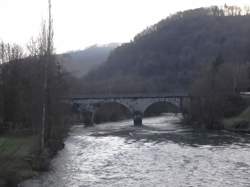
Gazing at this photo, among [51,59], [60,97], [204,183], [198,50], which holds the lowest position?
[204,183]

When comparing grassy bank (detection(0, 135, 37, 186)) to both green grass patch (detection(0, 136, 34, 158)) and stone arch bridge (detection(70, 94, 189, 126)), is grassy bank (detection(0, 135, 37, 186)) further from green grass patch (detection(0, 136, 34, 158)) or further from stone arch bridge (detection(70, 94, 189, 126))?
stone arch bridge (detection(70, 94, 189, 126))

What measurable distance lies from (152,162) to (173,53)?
125946 mm

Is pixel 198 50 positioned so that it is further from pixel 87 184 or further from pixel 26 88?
pixel 87 184

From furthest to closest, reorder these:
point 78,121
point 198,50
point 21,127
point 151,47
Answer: point 151,47
point 198,50
point 78,121
point 21,127

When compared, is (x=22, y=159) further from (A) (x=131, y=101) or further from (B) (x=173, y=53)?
(B) (x=173, y=53)

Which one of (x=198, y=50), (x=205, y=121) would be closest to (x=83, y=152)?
(x=205, y=121)

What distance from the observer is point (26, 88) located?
145 feet

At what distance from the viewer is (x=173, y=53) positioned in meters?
157

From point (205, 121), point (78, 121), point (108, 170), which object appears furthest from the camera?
point (78, 121)

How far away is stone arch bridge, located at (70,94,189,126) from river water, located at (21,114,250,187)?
89.2 feet

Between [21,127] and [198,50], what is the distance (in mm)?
115228

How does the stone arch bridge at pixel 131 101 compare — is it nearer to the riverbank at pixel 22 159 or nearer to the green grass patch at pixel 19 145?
the riverbank at pixel 22 159

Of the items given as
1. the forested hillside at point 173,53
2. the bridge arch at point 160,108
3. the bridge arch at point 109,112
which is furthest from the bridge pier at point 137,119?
the forested hillside at point 173,53

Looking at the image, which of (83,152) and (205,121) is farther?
(205,121)
